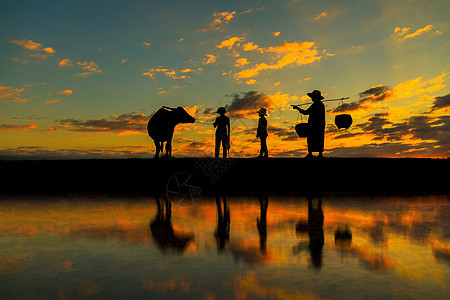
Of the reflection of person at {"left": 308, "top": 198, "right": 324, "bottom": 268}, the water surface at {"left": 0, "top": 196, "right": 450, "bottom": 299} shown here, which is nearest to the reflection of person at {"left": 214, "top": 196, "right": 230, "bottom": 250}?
the water surface at {"left": 0, "top": 196, "right": 450, "bottom": 299}

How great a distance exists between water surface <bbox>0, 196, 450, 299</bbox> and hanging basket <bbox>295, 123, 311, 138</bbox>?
7.52m

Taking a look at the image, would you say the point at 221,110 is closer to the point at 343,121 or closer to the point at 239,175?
the point at 239,175

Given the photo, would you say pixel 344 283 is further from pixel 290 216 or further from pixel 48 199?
pixel 48 199

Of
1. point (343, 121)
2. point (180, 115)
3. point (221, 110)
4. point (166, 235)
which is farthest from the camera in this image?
point (180, 115)

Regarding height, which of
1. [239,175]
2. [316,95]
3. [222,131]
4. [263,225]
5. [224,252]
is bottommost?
[224,252]

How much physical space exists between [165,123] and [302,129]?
5888mm

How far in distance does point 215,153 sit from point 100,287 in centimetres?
1306

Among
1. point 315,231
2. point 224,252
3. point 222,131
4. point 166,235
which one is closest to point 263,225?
point 315,231

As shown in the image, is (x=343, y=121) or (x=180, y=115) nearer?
(x=343, y=121)

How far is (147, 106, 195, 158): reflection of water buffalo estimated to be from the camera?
58.5ft

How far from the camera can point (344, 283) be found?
4395mm

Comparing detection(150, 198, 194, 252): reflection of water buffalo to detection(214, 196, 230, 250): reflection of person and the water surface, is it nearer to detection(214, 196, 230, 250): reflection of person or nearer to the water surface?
the water surface

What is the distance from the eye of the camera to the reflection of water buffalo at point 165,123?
58.5 feet

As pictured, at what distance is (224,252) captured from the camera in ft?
18.5
